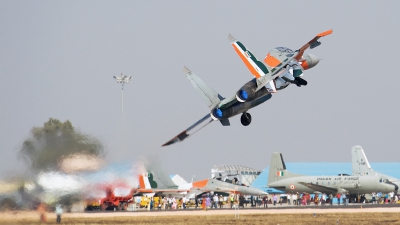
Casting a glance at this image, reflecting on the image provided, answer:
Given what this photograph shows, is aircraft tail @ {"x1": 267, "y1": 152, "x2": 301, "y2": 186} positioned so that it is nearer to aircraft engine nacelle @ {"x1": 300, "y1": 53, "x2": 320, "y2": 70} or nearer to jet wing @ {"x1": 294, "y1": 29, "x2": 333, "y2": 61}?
aircraft engine nacelle @ {"x1": 300, "y1": 53, "x2": 320, "y2": 70}

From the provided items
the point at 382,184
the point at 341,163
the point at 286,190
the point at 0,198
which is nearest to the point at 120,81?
the point at 286,190

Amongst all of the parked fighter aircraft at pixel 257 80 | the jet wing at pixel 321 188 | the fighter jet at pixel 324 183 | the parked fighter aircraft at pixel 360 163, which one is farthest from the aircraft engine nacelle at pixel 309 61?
the parked fighter aircraft at pixel 360 163

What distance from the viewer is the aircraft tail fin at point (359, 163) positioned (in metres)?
83.8

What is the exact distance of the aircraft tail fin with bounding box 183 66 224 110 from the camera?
112 feet

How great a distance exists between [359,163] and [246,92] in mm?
55102

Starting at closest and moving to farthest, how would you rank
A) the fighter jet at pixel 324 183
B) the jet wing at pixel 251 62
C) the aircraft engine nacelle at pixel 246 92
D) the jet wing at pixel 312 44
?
1. the jet wing at pixel 312 44
2. the aircraft engine nacelle at pixel 246 92
3. the jet wing at pixel 251 62
4. the fighter jet at pixel 324 183

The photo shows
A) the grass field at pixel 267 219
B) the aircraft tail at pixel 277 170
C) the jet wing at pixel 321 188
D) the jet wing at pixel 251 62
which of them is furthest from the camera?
the aircraft tail at pixel 277 170

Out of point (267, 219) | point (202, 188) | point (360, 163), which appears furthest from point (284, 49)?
point (360, 163)

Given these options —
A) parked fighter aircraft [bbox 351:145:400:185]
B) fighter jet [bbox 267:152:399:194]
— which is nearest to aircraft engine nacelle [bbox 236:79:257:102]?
fighter jet [bbox 267:152:399:194]

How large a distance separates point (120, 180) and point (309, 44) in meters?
15.6

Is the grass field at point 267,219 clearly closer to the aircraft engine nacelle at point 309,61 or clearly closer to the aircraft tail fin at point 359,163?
the aircraft engine nacelle at point 309,61

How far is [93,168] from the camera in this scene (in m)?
39.0

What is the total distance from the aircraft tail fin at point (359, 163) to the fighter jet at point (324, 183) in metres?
5.28

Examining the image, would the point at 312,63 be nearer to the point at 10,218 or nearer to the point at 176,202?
the point at 10,218
